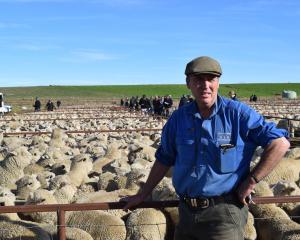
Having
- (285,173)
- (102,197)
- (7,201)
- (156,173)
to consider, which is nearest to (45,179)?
(102,197)

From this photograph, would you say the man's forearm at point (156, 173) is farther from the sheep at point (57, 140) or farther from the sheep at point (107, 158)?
the sheep at point (57, 140)

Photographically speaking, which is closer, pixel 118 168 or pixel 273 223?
pixel 273 223

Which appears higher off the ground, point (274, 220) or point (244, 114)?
point (244, 114)

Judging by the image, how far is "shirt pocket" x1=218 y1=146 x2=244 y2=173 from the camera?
12.2 ft

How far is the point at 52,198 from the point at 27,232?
5.22 ft

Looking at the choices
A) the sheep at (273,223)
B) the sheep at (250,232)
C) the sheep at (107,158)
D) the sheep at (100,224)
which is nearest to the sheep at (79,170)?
the sheep at (107,158)

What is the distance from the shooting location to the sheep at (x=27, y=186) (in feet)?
26.7

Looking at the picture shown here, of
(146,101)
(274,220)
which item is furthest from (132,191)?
(146,101)

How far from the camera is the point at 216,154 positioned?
374 centimetres

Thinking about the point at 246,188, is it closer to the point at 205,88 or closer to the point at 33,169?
the point at 205,88

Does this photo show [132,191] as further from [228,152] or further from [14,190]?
[228,152]

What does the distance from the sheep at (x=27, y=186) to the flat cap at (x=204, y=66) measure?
4.92 metres

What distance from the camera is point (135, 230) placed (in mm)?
5980

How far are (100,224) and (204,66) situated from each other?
116 inches
